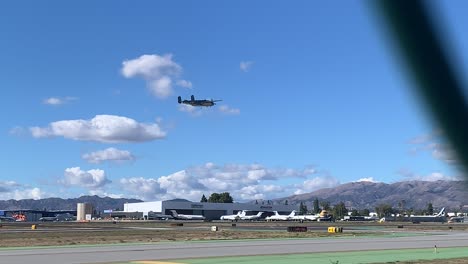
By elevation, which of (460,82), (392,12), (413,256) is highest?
(392,12)

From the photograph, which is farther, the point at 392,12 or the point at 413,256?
the point at 413,256

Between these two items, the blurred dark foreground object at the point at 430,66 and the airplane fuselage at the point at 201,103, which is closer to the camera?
the blurred dark foreground object at the point at 430,66

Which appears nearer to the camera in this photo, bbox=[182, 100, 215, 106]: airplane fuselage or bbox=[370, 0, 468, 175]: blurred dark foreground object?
bbox=[370, 0, 468, 175]: blurred dark foreground object

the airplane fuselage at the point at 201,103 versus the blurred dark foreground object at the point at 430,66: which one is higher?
the airplane fuselage at the point at 201,103

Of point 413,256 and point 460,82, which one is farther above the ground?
point 460,82

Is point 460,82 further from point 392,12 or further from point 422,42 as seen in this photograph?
point 392,12

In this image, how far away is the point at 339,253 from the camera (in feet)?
115

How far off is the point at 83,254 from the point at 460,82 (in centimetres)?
3317

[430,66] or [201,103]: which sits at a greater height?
[201,103]

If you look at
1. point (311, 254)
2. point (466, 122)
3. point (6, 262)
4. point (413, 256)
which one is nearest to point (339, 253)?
point (311, 254)

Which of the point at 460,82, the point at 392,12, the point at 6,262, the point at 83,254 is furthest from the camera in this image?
the point at 83,254

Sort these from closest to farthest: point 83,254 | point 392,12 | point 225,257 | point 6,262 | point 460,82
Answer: point 392,12, point 460,82, point 6,262, point 225,257, point 83,254

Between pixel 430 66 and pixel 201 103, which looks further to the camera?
pixel 201 103

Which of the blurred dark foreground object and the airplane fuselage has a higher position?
the airplane fuselage
